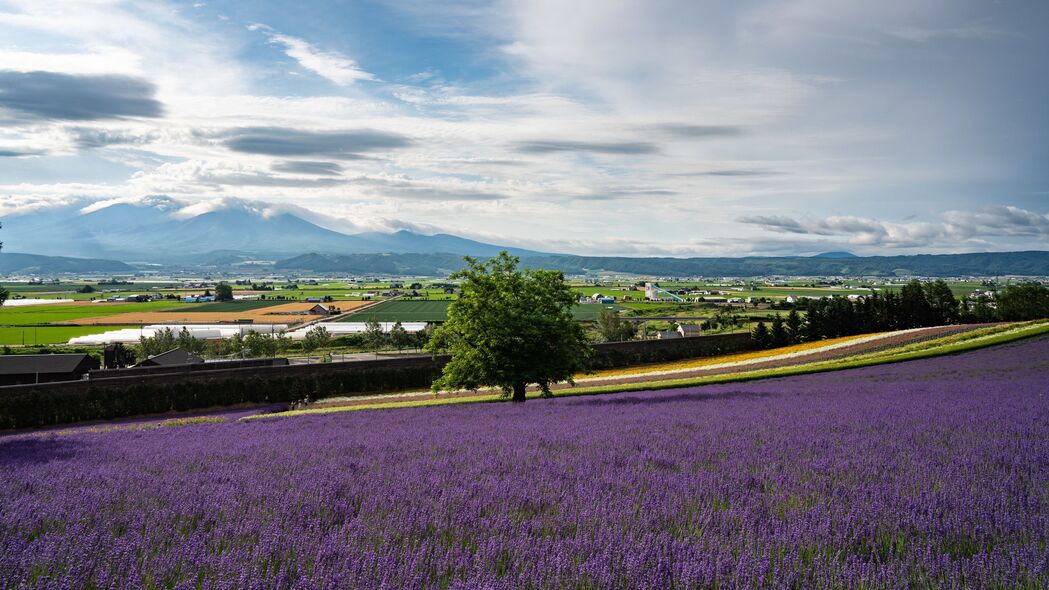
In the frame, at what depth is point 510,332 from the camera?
26.3 m

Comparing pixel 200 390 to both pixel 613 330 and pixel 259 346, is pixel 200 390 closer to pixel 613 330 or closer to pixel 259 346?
pixel 259 346

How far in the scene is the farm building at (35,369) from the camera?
43344 millimetres

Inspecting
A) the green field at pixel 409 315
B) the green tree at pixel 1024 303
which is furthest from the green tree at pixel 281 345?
the green tree at pixel 1024 303

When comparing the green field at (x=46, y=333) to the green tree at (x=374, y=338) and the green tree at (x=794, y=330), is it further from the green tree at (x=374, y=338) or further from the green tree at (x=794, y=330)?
the green tree at (x=794, y=330)

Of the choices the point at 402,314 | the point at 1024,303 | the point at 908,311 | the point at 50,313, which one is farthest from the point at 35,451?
the point at 50,313

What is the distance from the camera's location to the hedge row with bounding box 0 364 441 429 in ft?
106

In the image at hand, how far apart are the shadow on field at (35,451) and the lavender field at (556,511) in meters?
0.20

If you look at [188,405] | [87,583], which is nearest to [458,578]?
[87,583]

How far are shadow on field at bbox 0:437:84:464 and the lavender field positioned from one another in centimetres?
20

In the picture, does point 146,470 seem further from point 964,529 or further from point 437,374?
point 437,374

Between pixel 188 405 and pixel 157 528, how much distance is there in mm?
37134

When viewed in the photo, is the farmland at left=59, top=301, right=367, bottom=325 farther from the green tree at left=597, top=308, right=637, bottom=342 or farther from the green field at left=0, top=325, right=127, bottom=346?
the green tree at left=597, top=308, right=637, bottom=342

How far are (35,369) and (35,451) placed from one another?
41.8 metres

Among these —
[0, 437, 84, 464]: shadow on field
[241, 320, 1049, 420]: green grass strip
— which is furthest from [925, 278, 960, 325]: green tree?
[0, 437, 84, 464]: shadow on field
